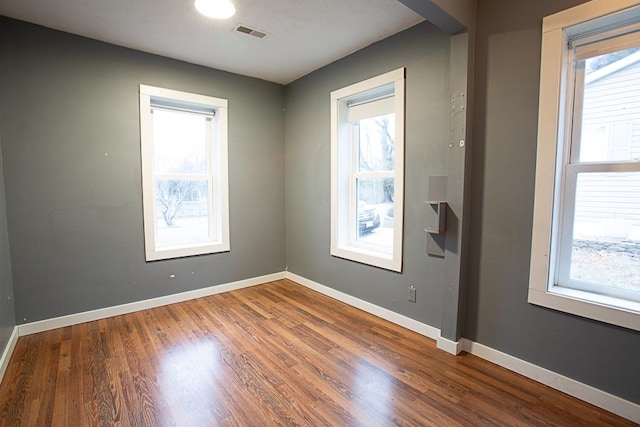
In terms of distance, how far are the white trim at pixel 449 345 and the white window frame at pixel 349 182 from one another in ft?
2.20

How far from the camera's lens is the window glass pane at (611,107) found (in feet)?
5.72

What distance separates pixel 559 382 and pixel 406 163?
1.87 metres

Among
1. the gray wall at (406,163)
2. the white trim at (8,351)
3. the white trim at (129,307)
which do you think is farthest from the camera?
the white trim at (129,307)

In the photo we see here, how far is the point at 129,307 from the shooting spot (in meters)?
3.16

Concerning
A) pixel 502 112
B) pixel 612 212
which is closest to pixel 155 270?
pixel 502 112

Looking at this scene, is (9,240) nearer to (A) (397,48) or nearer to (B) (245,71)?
(B) (245,71)

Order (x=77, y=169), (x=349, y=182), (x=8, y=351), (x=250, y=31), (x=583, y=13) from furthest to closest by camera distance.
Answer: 1. (x=349, y=182)
2. (x=77, y=169)
3. (x=250, y=31)
4. (x=8, y=351)
5. (x=583, y=13)

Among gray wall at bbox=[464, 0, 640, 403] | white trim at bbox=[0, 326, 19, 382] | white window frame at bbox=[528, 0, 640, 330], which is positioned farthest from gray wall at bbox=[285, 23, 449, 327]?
white trim at bbox=[0, 326, 19, 382]

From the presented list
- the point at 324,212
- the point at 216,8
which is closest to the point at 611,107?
the point at 324,212

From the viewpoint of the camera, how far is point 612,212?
1826 mm

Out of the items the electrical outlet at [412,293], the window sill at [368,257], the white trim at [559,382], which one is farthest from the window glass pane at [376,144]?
the white trim at [559,382]

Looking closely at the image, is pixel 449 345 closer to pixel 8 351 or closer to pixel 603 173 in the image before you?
pixel 603 173

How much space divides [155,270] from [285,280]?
163 cm

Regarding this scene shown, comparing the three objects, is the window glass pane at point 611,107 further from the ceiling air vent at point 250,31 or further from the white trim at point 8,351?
the white trim at point 8,351
